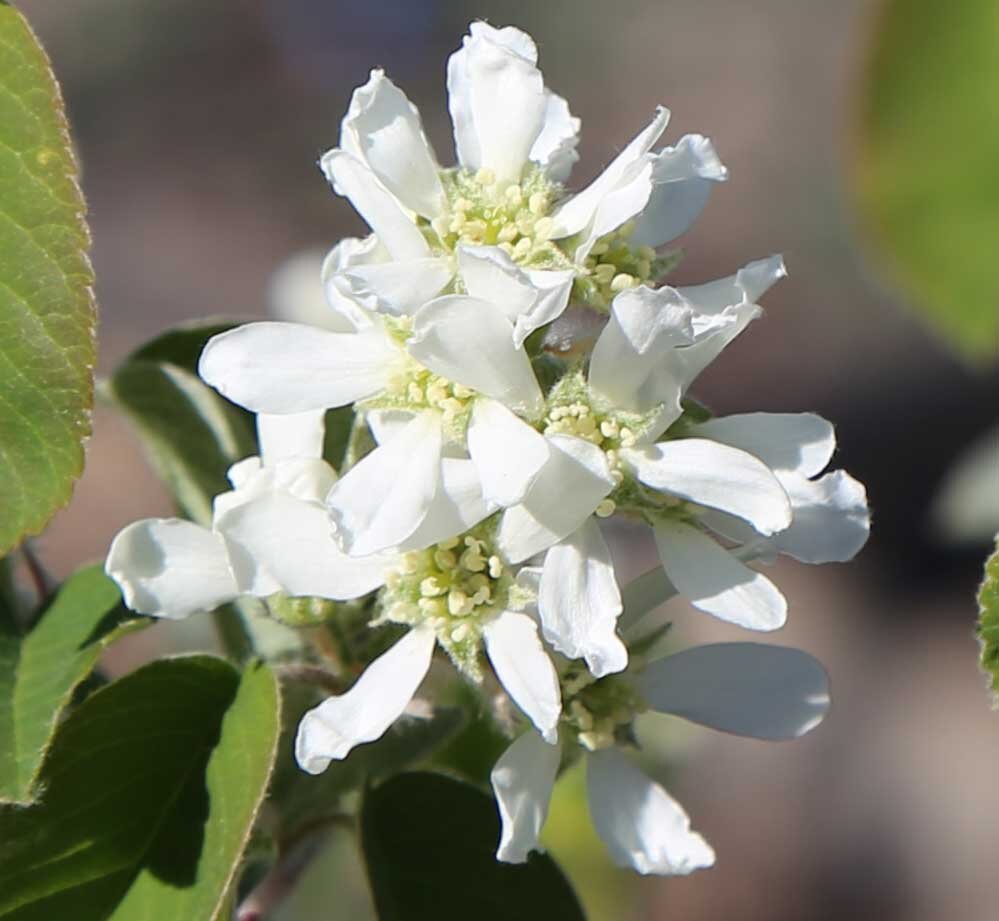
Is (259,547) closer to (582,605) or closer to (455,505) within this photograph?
(455,505)

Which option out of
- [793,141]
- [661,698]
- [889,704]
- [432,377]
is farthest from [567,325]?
[793,141]

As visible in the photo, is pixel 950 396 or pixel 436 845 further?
pixel 950 396

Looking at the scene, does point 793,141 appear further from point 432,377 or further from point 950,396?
point 432,377

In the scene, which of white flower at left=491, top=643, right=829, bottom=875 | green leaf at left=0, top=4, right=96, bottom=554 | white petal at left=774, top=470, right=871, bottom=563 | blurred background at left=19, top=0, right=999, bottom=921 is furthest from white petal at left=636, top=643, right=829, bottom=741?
blurred background at left=19, top=0, right=999, bottom=921

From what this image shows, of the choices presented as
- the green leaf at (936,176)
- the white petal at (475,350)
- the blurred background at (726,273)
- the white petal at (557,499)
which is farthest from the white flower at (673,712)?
the blurred background at (726,273)

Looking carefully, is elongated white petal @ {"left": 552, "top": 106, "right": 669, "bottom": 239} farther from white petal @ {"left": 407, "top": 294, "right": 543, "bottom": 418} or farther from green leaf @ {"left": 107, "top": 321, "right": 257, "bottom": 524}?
green leaf @ {"left": 107, "top": 321, "right": 257, "bottom": 524}

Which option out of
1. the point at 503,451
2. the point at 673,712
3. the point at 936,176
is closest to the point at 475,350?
the point at 503,451
